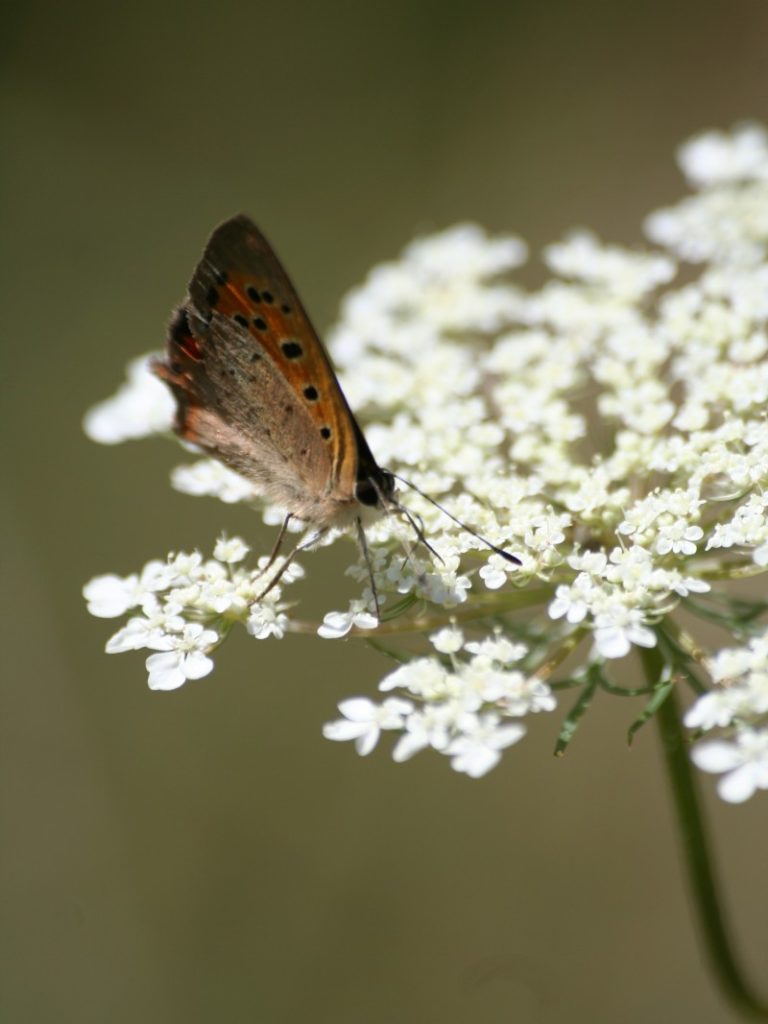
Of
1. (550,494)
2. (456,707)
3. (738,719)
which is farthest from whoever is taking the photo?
(550,494)

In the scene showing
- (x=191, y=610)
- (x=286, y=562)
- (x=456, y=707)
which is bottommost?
(x=456, y=707)

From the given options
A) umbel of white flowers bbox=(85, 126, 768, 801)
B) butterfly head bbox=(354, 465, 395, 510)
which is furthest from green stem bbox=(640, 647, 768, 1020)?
butterfly head bbox=(354, 465, 395, 510)

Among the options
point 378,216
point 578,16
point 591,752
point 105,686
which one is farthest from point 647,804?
point 578,16

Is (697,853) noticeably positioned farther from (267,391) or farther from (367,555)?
(267,391)

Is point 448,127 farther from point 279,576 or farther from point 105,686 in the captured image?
point 279,576

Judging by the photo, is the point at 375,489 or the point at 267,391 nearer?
the point at 375,489

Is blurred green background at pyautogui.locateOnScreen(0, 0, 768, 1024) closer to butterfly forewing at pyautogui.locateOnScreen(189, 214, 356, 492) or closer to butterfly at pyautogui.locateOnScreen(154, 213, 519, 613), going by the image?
butterfly at pyautogui.locateOnScreen(154, 213, 519, 613)

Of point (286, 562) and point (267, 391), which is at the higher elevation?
point (267, 391)

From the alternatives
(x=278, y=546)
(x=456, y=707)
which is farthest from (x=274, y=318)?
(x=456, y=707)
